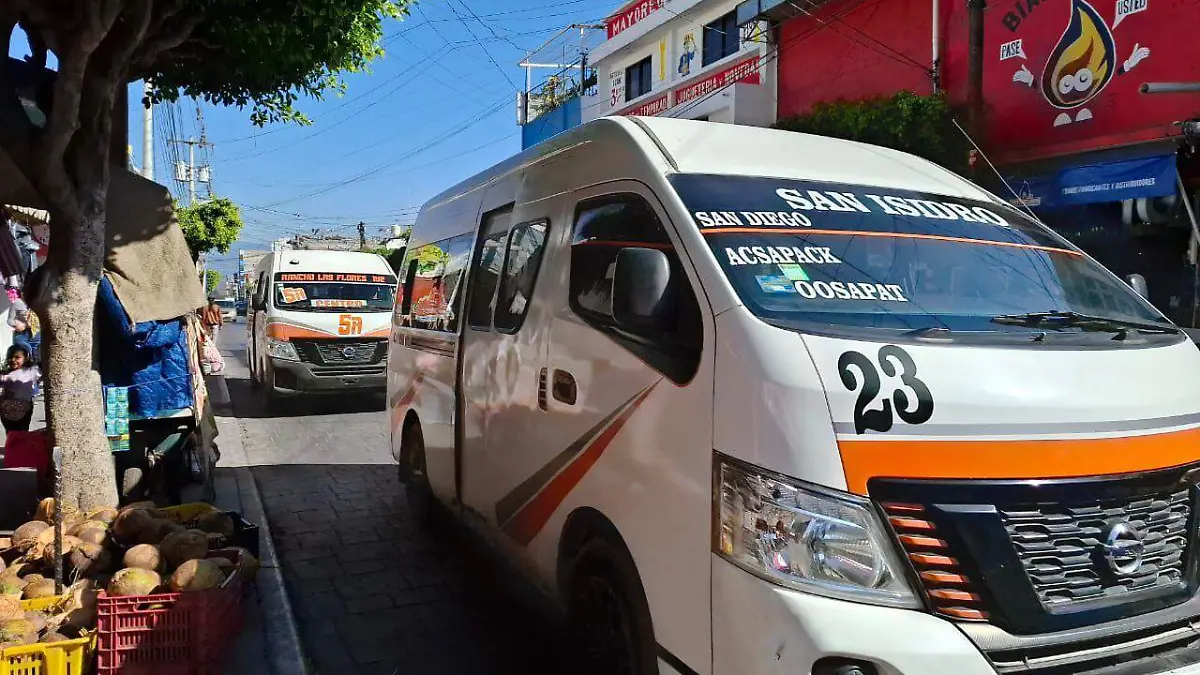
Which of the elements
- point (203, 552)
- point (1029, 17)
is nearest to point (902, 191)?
point (203, 552)

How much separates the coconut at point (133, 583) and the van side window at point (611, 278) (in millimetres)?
2194

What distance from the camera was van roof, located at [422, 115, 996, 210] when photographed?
311 cm

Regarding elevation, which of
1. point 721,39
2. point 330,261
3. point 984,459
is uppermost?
point 721,39

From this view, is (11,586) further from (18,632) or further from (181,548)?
(181,548)

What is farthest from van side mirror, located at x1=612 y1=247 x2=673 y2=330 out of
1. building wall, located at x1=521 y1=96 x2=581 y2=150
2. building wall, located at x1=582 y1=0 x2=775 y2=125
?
building wall, located at x1=521 y1=96 x2=581 y2=150

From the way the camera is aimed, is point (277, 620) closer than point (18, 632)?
No

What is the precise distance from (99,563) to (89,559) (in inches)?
1.9

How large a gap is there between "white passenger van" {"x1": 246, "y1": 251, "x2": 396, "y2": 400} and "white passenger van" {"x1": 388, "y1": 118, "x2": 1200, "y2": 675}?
8.32m

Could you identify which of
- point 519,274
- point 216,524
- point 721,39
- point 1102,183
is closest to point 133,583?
point 216,524

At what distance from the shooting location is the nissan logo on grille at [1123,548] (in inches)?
85.7

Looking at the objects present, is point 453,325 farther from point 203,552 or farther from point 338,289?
point 338,289

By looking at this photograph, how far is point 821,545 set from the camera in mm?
2072

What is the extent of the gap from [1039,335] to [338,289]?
11164 mm

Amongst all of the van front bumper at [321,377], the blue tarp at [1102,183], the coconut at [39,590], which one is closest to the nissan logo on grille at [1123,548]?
the coconut at [39,590]
